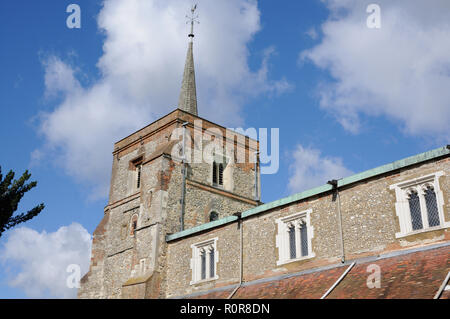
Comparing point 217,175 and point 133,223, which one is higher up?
point 217,175

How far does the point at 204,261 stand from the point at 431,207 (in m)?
9.76

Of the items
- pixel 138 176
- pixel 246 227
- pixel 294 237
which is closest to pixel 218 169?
pixel 138 176

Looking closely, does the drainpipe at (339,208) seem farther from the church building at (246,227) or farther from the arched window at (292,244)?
the arched window at (292,244)

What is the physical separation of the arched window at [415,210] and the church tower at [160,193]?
10848mm

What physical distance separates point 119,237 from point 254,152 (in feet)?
30.0

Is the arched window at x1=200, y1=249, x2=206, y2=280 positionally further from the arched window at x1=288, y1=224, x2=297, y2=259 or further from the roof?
the arched window at x1=288, y1=224, x2=297, y2=259

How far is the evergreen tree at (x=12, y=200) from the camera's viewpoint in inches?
796

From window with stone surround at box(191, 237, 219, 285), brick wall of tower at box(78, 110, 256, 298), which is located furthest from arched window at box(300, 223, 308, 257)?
brick wall of tower at box(78, 110, 256, 298)

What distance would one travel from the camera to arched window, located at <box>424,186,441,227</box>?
14.0 meters

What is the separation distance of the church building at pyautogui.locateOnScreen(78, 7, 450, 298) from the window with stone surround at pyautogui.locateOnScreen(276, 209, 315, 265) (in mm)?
36

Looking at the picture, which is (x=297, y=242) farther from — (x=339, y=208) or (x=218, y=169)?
(x=218, y=169)

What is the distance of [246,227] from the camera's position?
18984 millimetres
